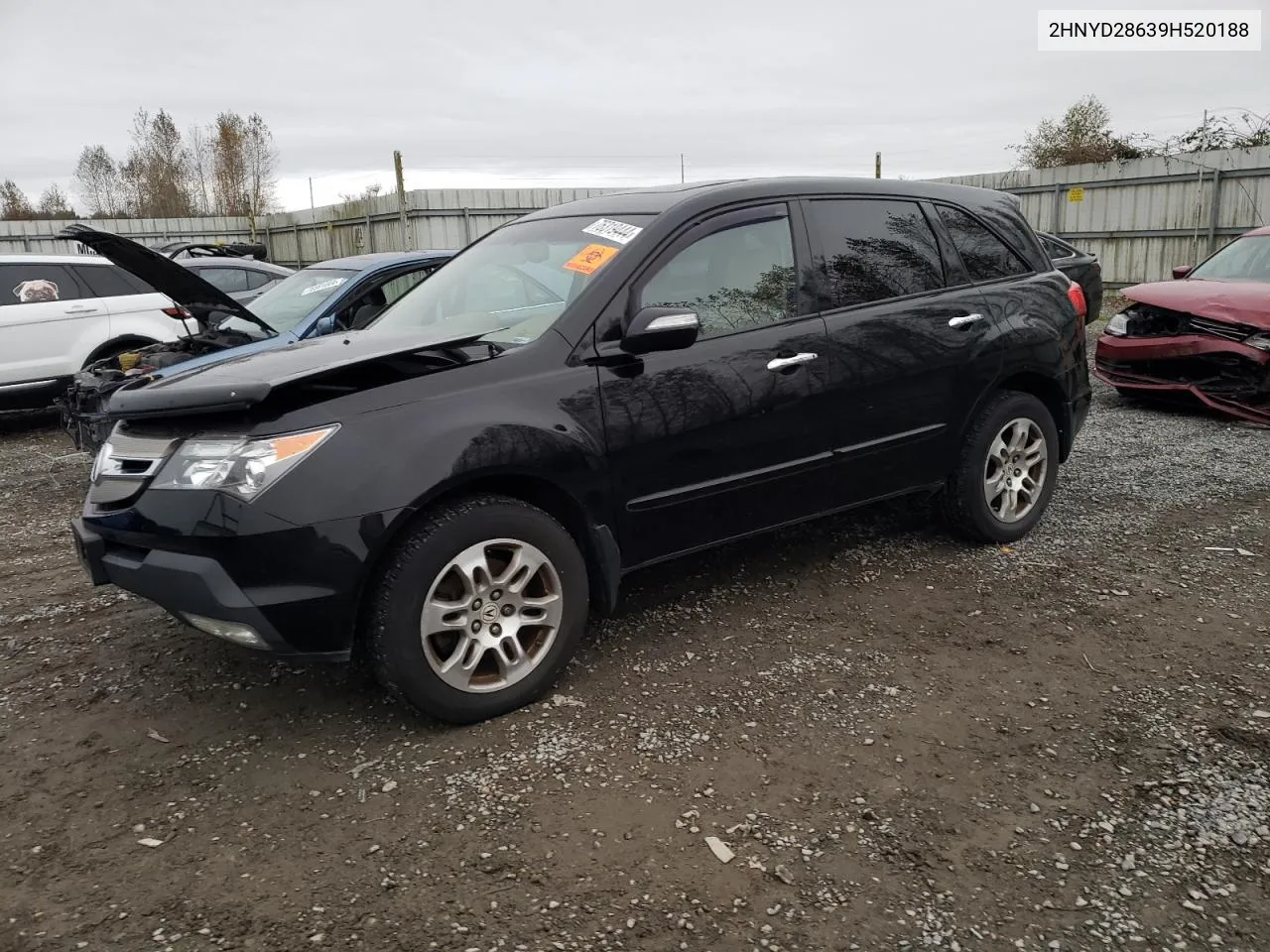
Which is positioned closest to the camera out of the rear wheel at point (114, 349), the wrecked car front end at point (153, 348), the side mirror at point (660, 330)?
the side mirror at point (660, 330)

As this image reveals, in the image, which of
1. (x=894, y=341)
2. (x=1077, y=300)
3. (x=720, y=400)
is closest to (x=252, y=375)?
(x=720, y=400)

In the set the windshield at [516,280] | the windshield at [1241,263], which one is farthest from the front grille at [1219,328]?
the windshield at [516,280]

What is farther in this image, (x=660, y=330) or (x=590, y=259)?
(x=590, y=259)

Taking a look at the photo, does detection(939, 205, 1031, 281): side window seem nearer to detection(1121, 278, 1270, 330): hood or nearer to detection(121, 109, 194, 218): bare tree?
detection(1121, 278, 1270, 330): hood

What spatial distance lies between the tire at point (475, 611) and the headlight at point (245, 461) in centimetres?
42

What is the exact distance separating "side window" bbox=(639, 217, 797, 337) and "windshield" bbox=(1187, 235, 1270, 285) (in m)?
6.05

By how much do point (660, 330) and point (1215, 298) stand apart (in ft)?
20.4

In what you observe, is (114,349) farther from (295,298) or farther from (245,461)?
(245,461)

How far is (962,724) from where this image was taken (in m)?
3.15

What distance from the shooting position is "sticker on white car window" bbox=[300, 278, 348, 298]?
7223mm

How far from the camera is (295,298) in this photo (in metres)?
7.36

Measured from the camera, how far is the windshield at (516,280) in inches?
141

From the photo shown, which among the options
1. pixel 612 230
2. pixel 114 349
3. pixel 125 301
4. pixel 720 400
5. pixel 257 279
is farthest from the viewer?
pixel 257 279

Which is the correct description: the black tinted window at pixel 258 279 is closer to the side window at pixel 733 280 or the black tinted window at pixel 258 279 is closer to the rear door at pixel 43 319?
the rear door at pixel 43 319
